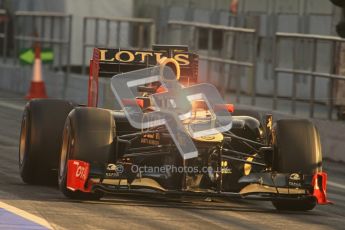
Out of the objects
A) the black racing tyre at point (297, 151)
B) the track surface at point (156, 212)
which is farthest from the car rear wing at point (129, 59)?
the black racing tyre at point (297, 151)

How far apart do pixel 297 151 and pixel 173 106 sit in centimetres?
122

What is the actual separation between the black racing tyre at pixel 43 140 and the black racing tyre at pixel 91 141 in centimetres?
104

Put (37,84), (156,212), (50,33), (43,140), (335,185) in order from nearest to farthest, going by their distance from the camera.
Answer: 1. (156,212)
2. (43,140)
3. (335,185)
4. (37,84)
5. (50,33)

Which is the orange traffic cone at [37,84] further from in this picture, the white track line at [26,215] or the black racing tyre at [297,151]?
the white track line at [26,215]

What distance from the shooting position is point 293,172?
12.0m

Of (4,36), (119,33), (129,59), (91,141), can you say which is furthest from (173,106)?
(4,36)

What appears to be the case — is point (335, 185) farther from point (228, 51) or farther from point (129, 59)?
point (228, 51)

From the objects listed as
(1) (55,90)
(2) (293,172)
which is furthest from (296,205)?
(1) (55,90)

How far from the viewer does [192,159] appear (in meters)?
11.8

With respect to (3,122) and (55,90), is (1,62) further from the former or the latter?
(3,122)

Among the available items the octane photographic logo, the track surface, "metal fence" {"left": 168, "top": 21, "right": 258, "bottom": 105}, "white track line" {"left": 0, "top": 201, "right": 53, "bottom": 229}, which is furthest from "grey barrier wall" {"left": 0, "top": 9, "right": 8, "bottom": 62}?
"white track line" {"left": 0, "top": 201, "right": 53, "bottom": 229}

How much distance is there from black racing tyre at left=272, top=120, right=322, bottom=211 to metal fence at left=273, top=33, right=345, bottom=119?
20.5ft

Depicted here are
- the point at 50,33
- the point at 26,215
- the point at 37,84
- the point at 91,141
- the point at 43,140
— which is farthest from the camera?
the point at 50,33

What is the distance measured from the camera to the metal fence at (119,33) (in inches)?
1000
